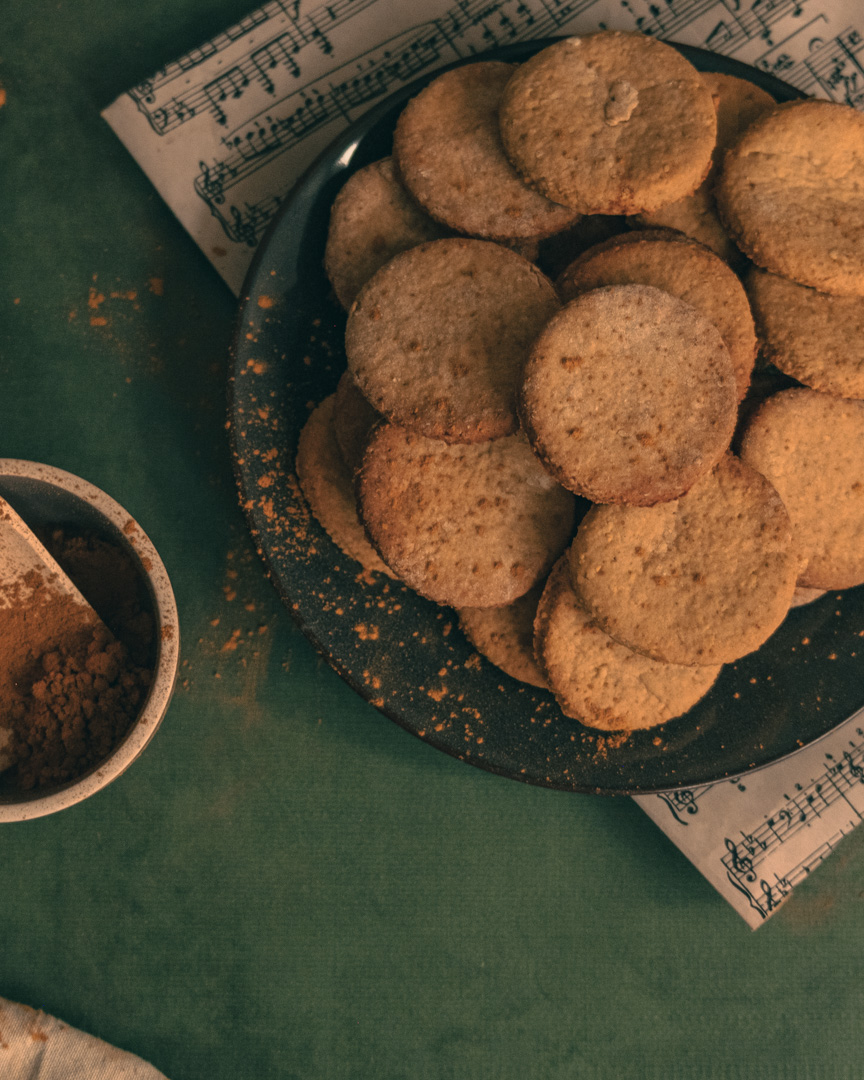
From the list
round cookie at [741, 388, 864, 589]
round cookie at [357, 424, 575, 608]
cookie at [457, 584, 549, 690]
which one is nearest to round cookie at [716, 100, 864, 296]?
round cookie at [741, 388, 864, 589]

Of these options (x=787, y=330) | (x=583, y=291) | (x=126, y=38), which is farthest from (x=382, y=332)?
(x=126, y=38)

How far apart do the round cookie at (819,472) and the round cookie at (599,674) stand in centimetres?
20

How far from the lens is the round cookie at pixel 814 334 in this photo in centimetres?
87

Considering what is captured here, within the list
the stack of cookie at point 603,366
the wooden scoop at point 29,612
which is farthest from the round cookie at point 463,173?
the wooden scoop at point 29,612

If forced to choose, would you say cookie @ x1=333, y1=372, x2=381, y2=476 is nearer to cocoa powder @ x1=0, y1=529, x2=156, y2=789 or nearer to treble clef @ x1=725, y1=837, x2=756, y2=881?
cocoa powder @ x1=0, y1=529, x2=156, y2=789

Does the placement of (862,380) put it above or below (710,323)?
below

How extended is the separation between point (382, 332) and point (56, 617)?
1.80ft

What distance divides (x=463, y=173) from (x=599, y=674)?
65cm

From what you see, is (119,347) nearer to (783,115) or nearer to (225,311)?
(225,311)

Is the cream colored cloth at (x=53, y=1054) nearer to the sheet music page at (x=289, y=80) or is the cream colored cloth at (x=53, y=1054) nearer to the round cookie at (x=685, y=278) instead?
the sheet music page at (x=289, y=80)

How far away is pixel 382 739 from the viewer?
1132mm

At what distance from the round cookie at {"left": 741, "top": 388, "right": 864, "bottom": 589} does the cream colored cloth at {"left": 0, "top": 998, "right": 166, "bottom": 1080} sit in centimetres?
118

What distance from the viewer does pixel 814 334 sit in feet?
2.87

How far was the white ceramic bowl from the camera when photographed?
85 cm
